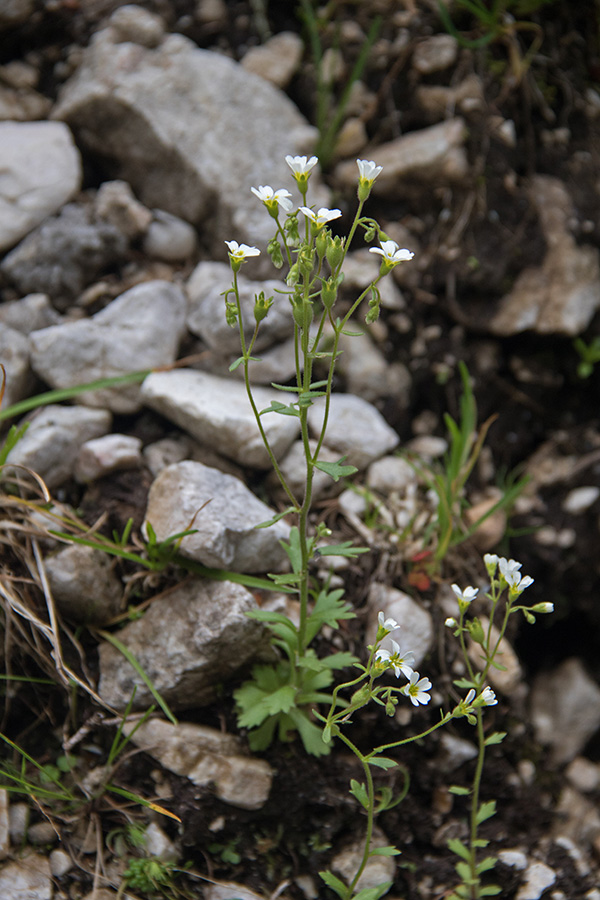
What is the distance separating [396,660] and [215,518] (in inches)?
30.6

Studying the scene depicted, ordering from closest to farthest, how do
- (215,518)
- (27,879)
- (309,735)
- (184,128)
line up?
1. (27,879)
2. (309,735)
3. (215,518)
4. (184,128)

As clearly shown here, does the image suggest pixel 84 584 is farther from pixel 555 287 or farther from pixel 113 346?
pixel 555 287

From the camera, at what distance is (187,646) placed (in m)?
2.11

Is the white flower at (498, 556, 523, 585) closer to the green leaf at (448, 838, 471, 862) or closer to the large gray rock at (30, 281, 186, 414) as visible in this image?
the green leaf at (448, 838, 471, 862)

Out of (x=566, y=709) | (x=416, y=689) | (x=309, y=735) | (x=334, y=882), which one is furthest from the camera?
(x=566, y=709)

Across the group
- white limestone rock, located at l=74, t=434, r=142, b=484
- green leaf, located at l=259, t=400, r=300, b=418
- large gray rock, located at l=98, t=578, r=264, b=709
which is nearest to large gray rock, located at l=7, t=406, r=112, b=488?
white limestone rock, located at l=74, t=434, r=142, b=484

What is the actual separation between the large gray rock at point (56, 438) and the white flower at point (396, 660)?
140cm

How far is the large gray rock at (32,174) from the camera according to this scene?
2.78 meters

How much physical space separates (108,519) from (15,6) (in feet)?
7.84

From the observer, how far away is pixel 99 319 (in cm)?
268

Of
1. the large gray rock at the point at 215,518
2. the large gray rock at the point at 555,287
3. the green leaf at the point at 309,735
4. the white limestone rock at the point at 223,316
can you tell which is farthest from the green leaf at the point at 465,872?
the large gray rock at the point at 555,287

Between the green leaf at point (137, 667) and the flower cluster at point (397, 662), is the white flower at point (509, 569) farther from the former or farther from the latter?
the green leaf at point (137, 667)

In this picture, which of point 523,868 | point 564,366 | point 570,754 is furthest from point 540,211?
point 523,868

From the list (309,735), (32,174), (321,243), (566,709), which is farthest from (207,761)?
(32,174)
